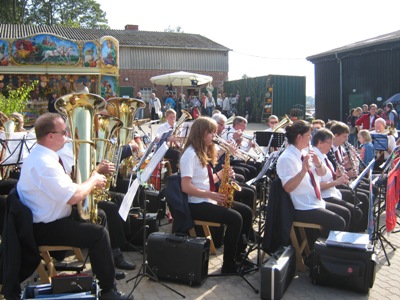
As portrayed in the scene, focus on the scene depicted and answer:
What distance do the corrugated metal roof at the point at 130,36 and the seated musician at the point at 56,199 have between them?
96.3ft

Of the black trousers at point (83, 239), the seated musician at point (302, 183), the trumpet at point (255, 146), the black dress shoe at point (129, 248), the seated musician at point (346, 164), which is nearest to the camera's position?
the black trousers at point (83, 239)

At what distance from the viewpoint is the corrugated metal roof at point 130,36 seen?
103 feet

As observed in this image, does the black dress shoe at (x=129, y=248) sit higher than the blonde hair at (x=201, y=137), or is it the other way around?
the blonde hair at (x=201, y=137)

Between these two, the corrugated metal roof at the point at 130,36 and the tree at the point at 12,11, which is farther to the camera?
the tree at the point at 12,11

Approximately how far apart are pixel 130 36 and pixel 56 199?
3245cm

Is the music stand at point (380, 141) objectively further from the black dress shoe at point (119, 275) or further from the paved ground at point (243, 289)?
the black dress shoe at point (119, 275)

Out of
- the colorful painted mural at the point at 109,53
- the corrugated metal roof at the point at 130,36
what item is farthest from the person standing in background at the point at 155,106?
the corrugated metal roof at the point at 130,36

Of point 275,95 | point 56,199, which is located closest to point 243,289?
point 56,199

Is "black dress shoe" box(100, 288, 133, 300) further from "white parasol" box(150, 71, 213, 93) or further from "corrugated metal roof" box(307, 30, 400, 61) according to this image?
"corrugated metal roof" box(307, 30, 400, 61)

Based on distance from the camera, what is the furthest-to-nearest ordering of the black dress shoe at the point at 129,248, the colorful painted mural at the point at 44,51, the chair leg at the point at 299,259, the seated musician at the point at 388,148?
the colorful painted mural at the point at 44,51, the seated musician at the point at 388,148, the black dress shoe at the point at 129,248, the chair leg at the point at 299,259

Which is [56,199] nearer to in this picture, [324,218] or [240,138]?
[324,218]

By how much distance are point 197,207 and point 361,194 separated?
8.12 ft

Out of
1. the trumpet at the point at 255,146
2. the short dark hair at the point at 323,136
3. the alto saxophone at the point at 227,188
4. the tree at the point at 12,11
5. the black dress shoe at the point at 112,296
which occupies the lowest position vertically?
the black dress shoe at the point at 112,296

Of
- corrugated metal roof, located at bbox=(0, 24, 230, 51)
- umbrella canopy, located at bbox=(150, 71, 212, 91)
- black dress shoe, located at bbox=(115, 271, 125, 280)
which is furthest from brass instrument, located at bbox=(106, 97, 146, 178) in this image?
corrugated metal roof, located at bbox=(0, 24, 230, 51)
